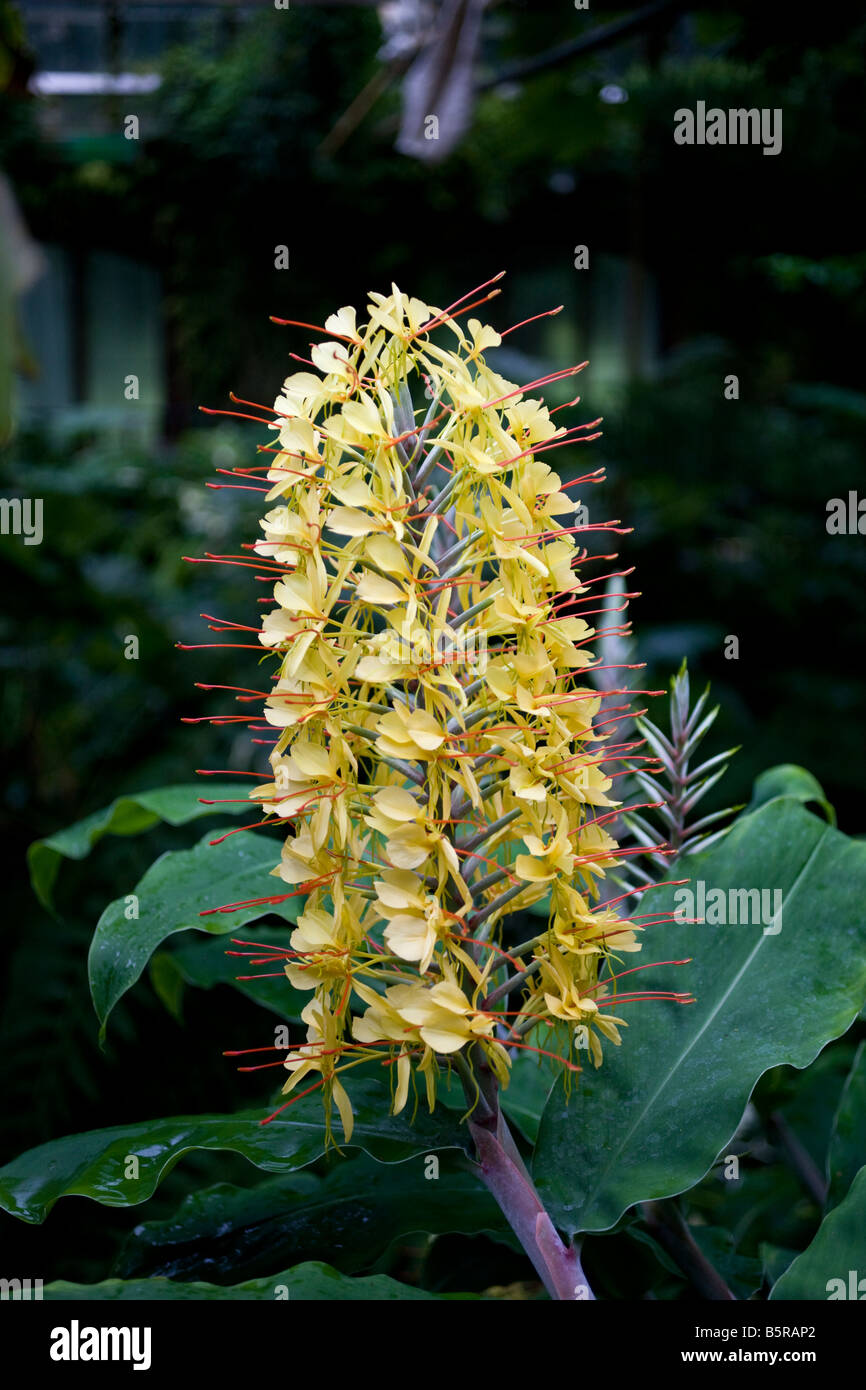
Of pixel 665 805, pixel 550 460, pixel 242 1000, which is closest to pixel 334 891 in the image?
pixel 665 805

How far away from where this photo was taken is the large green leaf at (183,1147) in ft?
2.29

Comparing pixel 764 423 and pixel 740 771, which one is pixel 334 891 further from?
pixel 764 423

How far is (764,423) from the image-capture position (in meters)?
3.32

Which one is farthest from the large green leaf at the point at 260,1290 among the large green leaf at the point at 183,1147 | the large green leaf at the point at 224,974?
the large green leaf at the point at 224,974

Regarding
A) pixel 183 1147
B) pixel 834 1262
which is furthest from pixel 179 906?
pixel 834 1262

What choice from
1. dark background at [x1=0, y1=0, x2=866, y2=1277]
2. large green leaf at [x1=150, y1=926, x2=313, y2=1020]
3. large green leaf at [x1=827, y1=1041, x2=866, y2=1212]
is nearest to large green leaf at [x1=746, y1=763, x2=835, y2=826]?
large green leaf at [x1=827, y1=1041, x2=866, y2=1212]

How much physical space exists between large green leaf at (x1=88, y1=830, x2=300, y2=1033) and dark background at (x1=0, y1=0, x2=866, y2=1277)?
1.24 feet

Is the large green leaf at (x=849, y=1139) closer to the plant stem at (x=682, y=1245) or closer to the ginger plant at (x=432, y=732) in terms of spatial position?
the plant stem at (x=682, y=1245)

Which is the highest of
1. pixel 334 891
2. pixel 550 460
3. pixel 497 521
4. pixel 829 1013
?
pixel 550 460

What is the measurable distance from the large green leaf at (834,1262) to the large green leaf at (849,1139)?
18cm

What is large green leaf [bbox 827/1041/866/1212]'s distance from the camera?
2.90 ft

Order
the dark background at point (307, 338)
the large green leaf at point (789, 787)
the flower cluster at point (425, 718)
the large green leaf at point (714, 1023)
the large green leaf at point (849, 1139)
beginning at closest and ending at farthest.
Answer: the flower cluster at point (425, 718)
the large green leaf at point (714, 1023)
the large green leaf at point (849, 1139)
the large green leaf at point (789, 787)
the dark background at point (307, 338)

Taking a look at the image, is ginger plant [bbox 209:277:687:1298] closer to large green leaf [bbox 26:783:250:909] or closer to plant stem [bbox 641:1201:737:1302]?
plant stem [bbox 641:1201:737:1302]
